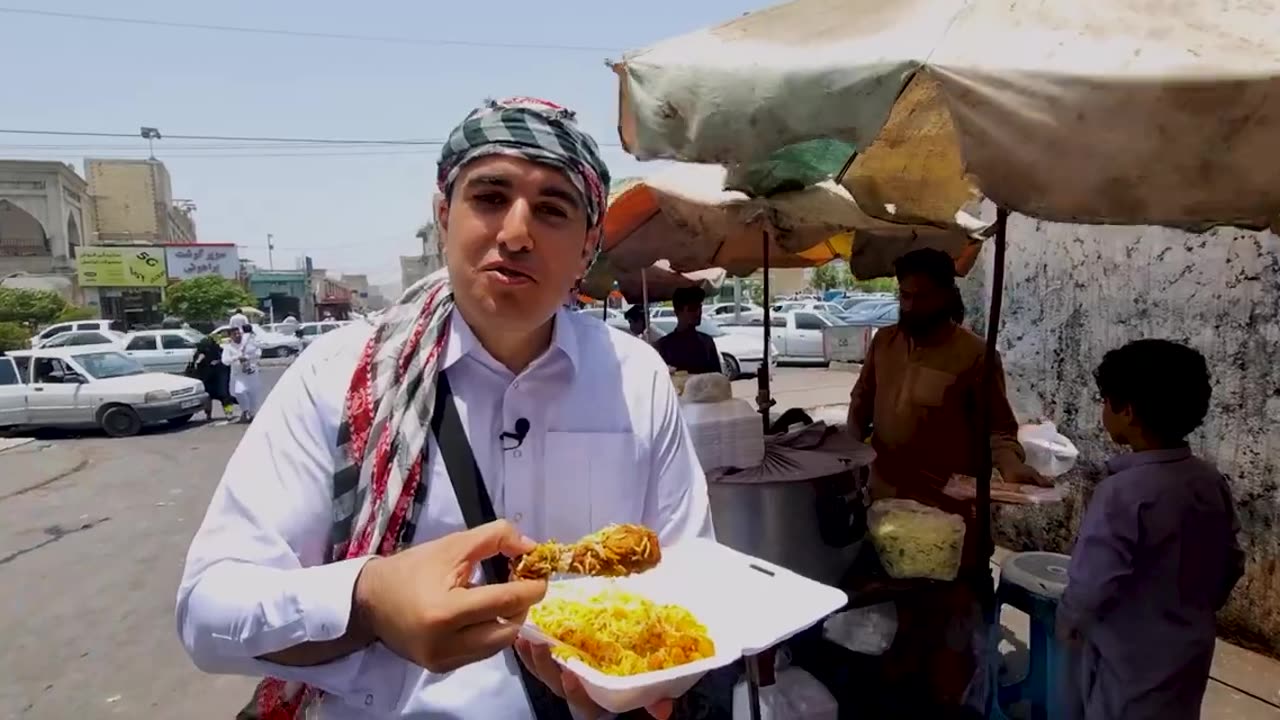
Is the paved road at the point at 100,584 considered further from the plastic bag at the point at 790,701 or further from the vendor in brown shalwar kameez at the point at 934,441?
the vendor in brown shalwar kameez at the point at 934,441

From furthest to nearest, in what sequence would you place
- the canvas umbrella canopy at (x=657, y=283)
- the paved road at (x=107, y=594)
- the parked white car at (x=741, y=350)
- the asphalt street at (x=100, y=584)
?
A: the parked white car at (x=741, y=350) < the canvas umbrella canopy at (x=657, y=283) < the asphalt street at (x=100, y=584) < the paved road at (x=107, y=594)

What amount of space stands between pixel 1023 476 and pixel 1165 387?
91 centimetres

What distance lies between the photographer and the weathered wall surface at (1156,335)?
397 cm

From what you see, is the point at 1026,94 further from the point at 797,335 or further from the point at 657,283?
the point at 797,335

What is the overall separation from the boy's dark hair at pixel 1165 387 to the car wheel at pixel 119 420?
14346 millimetres

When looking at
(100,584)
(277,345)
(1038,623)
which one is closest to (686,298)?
(1038,623)

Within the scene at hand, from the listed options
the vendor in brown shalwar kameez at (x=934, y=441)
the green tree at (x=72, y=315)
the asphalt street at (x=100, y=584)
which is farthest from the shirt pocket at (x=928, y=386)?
the green tree at (x=72, y=315)

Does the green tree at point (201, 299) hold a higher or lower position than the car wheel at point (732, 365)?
higher

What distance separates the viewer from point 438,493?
1.31 m

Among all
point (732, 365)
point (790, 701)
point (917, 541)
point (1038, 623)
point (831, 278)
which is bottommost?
point (732, 365)

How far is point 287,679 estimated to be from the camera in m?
1.22

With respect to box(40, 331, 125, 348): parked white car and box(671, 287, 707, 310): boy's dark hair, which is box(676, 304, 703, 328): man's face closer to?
box(671, 287, 707, 310): boy's dark hair

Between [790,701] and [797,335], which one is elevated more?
[797,335]

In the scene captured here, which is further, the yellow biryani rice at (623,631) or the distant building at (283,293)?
the distant building at (283,293)
